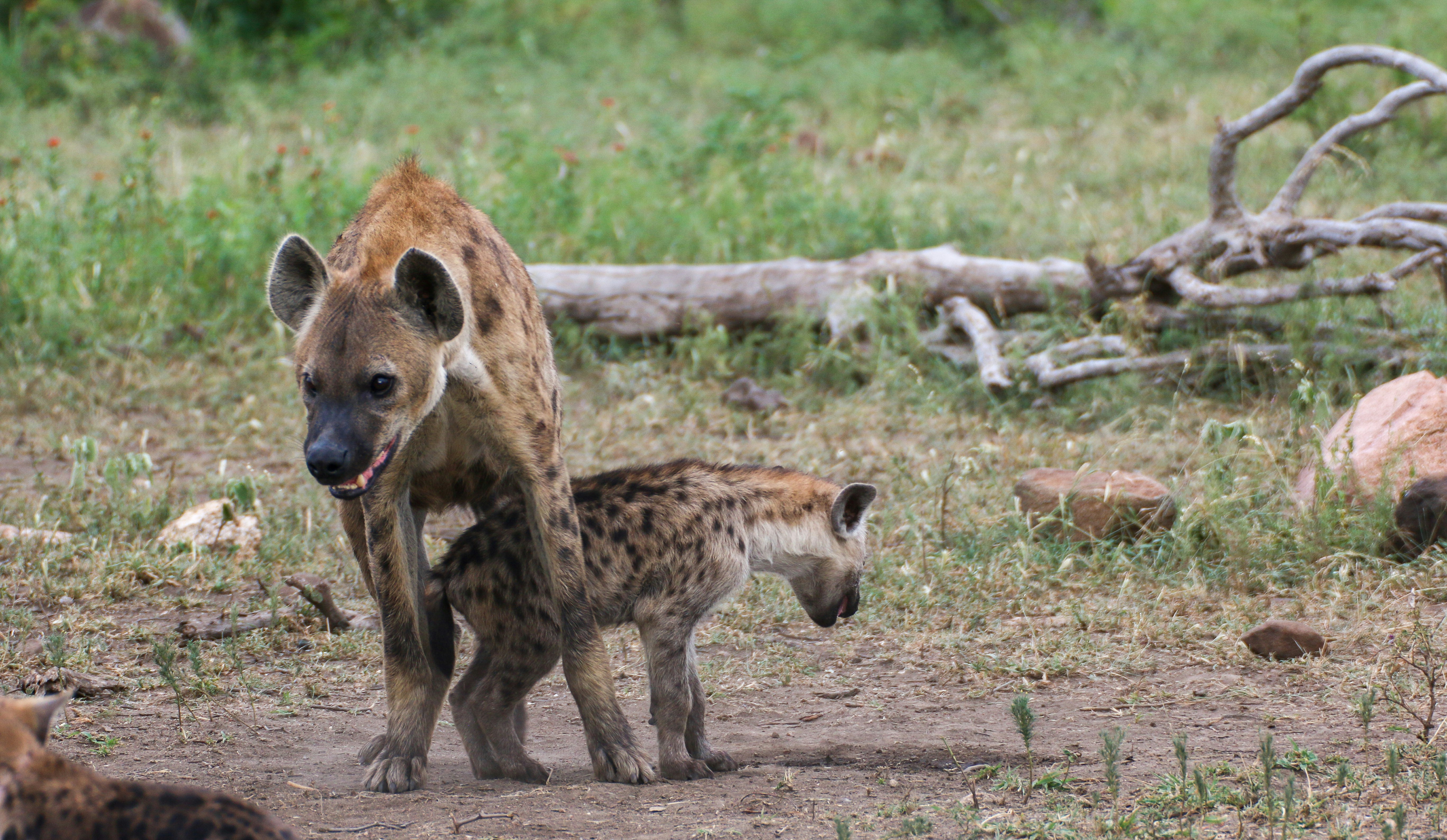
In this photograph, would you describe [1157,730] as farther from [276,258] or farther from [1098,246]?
[1098,246]

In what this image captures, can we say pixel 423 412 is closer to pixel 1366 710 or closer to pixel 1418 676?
pixel 1366 710

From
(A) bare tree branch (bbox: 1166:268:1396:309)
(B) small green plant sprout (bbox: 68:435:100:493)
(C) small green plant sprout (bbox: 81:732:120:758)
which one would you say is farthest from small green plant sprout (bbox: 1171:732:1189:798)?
(B) small green plant sprout (bbox: 68:435:100:493)

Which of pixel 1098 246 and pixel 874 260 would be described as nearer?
pixel 874 260

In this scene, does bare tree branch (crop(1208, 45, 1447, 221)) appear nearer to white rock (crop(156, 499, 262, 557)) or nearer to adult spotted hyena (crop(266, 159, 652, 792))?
adult spotted hyena (crop(266, 159, 652, 792))

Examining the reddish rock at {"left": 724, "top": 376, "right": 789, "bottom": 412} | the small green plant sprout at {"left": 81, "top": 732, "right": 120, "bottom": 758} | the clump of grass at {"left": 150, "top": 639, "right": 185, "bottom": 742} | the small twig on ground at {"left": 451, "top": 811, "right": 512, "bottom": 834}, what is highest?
the reddish rock at {"left": 724, "top": 376, "right": 789, "bottom": 412}

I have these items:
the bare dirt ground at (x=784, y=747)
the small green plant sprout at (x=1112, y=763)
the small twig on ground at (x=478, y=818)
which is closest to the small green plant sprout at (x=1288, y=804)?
the bare dirt ground at (x=784, y=747)

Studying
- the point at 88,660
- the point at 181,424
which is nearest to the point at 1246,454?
the point at 88,660

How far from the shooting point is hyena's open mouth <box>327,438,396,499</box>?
319 centimetres

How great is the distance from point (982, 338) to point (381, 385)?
3995mm

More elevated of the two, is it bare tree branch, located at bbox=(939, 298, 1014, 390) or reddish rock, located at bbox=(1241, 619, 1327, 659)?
bare tree branch, located at bbox=(939, 298, 1014, 390)

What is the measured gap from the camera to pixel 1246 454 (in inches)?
217

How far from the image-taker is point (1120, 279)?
668cm

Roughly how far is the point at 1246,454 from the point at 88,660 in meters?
4.26

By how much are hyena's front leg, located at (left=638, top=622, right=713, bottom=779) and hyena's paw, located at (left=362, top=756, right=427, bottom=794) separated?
0.63 m
